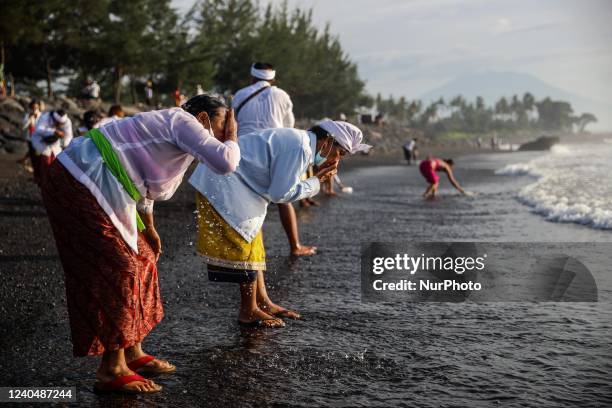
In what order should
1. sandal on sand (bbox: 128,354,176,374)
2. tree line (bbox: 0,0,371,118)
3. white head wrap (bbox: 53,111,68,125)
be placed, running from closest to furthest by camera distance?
sandal on sand (bbox: 128,354,176,374)
white head wrap (bbox: 53,111,68,125)
tree line (bbox: 0,0,371,118)

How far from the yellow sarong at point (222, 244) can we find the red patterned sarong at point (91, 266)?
3.37ft

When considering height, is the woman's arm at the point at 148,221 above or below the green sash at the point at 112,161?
below

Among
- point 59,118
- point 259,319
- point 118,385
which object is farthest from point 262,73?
point 59,118

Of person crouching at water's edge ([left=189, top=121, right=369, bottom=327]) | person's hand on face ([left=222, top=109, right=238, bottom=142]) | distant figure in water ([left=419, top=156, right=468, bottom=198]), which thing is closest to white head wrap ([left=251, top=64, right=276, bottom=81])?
person crouching at water's edge ([left=189, top=121, right=369, bottom=327])

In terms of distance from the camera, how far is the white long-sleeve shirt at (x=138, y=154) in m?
3.16

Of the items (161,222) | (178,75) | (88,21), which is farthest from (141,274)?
(178,75)

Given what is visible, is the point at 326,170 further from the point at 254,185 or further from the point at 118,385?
the point at 118,385

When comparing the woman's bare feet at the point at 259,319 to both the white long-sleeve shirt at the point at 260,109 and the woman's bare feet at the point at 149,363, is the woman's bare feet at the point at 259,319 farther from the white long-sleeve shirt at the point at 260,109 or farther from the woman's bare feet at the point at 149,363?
the white long-sleeve shirt at the point at 260,109

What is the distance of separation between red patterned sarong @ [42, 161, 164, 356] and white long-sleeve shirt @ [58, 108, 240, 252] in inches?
2.2

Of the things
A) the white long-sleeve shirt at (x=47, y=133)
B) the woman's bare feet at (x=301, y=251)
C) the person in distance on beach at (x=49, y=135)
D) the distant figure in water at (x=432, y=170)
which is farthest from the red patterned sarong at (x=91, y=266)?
the distant figure in water at (x=432, y=170)

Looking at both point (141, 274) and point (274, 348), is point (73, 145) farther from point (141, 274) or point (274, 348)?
point (274, 348)

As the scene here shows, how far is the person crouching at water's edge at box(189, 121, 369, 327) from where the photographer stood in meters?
4.12

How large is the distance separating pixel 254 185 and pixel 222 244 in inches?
17.8

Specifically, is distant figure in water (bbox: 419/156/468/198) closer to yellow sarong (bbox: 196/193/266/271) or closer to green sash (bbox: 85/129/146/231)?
yellow sarong (bbox: 196/193/266/271)
